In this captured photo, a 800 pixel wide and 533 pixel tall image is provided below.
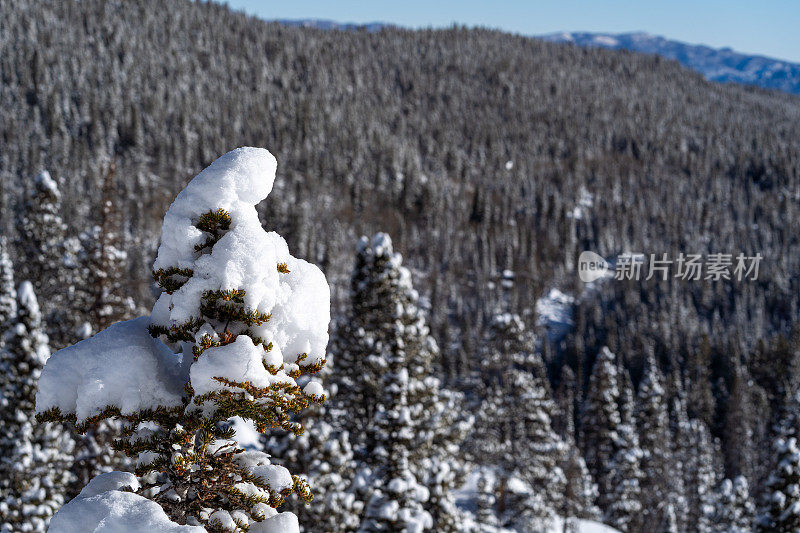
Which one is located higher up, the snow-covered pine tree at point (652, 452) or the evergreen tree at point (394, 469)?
the evergreen tree at point (394, 469)

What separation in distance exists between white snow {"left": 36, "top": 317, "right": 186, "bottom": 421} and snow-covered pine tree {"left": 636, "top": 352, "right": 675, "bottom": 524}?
180 ft

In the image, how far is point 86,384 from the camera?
5.05 m

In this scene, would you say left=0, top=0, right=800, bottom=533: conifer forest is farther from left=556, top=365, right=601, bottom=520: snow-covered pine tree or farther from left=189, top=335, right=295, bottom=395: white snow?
left=556, top=365, right=601, bottom=520: snow-covered pine tree

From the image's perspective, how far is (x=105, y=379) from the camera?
5094 millimetres

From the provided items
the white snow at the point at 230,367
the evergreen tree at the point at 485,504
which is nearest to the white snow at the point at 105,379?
the white snow at the point at 230,367

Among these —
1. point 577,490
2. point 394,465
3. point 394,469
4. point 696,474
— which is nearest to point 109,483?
point 394,469

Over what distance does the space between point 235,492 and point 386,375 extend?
1675 centimetres

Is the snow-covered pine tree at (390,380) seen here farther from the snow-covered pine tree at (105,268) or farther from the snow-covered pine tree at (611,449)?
the snow-covered pine tree at (611,449)

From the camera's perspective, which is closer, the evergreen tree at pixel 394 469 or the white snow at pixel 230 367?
the white snow at pixel 230 367

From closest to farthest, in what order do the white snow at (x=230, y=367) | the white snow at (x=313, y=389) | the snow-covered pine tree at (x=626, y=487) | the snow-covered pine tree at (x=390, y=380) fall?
the white snow at (x=230, y=367), the white snow at (x=313, y=389), the snow-covered pine tree at (x=390, y=380), the snow-covered pine tree at (x=626, y=487)

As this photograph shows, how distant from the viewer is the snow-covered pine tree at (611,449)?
47.7 meters

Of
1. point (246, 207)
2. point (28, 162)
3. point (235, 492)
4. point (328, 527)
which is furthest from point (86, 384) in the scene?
point (28, 162)

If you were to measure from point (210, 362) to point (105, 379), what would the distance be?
40.2 inches

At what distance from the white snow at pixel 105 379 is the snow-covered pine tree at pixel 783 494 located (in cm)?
2712
